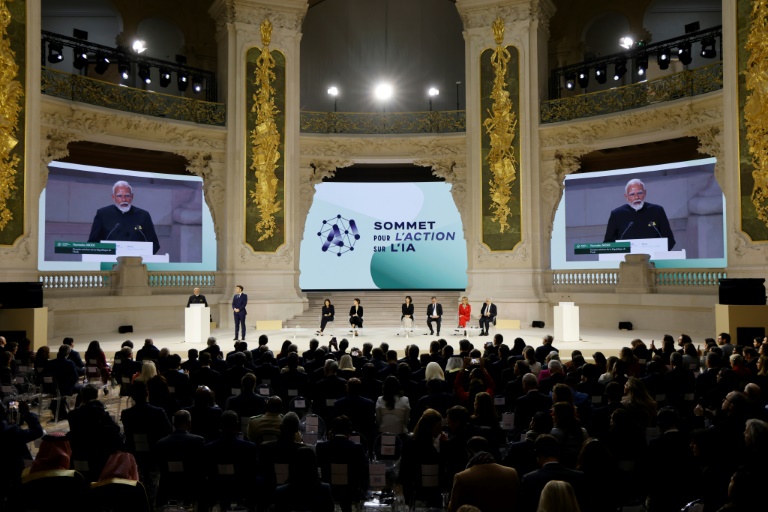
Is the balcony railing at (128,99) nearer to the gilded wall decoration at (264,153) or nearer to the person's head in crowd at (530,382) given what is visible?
the gilded wall decoration at (264,153)

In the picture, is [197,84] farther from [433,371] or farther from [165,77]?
[433,371]

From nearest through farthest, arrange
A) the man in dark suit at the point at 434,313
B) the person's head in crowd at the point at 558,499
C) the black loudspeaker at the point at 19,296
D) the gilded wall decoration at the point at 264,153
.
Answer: the person's head in crowd at the point at 558,499
the black loudspeaker at the point at 19,296
the man in dark suit at the point at 434,313
the gilded wall decoration at the point at 264,153

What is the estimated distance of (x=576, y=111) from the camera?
20.3 metres

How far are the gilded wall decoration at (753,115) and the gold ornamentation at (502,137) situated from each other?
A: 6597 mm

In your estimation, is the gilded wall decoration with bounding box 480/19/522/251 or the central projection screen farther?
the central projection screen

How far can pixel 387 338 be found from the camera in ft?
54.1

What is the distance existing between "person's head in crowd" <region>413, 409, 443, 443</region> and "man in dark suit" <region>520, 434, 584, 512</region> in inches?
34.1

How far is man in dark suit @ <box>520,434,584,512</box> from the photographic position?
3803mm

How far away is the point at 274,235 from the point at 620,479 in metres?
16.7

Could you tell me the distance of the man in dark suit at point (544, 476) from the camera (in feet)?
12.5

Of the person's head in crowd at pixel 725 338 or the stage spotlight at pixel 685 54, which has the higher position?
the stage spotlight at pixel 685 54

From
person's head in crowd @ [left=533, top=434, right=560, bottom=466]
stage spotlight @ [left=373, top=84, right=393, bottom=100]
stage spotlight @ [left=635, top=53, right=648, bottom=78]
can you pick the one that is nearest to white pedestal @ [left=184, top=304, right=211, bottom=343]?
stage spotlight @ [left=373, top=84, right=393, bottom=100]

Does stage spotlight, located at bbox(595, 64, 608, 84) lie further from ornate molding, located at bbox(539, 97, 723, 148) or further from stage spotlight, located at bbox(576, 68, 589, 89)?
ornate molding, located at bbox(539, 97, 723, 148)

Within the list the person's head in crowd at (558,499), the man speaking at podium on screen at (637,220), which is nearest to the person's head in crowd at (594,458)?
the person's head in crowd at (558,499)
